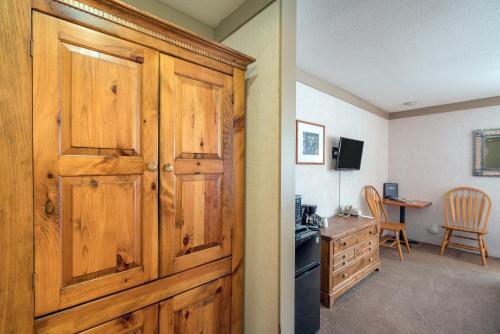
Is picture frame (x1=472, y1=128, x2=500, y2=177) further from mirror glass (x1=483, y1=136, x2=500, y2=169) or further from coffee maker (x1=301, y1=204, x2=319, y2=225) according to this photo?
coffee maker (x1=301, y1=204, x2=319, y2=225)

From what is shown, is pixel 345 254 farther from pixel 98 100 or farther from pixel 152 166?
pixel 98 100

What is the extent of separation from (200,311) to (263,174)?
2.59 ft

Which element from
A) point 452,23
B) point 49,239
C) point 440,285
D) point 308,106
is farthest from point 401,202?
point 49,239

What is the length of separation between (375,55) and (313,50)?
0.63 meters

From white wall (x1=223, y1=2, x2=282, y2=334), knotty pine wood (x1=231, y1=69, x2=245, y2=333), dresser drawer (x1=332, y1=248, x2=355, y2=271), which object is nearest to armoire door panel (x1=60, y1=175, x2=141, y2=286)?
knotty pine wood (x1=231, y1=69, x2=245, y2=333)

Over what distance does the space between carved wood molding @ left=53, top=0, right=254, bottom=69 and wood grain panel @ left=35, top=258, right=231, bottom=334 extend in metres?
1.07

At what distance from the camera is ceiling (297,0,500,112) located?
5.17 feet

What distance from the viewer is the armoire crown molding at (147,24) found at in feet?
2.62

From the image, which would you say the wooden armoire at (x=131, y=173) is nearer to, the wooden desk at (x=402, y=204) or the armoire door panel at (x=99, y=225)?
the armoire door panel at (x=99, y=225)

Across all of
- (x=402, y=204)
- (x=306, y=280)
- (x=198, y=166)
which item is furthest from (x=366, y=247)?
(x=198, y=166)

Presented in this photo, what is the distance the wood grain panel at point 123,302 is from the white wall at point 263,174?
11.3 inches

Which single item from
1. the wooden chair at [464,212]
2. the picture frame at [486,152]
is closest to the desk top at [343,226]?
the wooden chair at [464,212]

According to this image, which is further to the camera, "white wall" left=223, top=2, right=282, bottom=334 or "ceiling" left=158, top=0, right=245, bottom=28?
"ceiling" left=158, top=0, right=245, bottom=28

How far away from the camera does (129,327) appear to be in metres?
0.92
